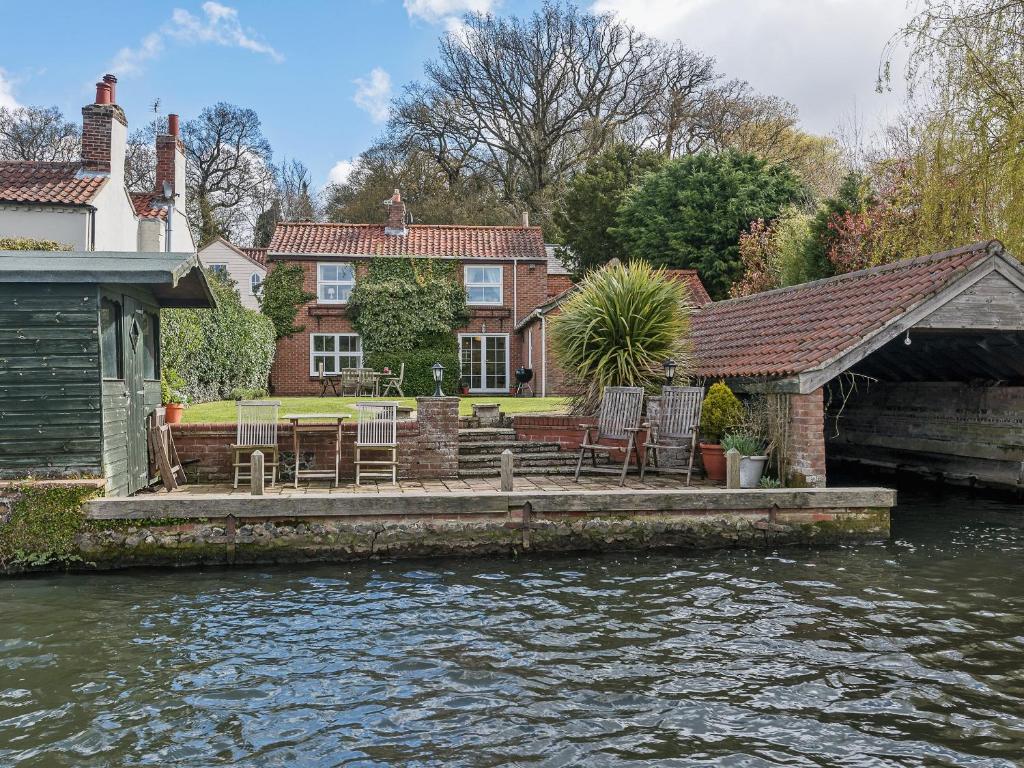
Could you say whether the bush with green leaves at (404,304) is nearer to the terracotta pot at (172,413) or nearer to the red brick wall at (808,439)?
the terracotta pot at (172,413)

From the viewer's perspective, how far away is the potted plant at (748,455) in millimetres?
10109

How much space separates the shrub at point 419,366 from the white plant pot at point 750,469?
615 inches

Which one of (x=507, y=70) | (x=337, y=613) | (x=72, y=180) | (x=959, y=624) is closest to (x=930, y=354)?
(x=959, y=624)

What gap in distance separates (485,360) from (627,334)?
48.5 ft

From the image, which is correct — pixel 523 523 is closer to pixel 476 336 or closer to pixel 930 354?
pixel 930 354

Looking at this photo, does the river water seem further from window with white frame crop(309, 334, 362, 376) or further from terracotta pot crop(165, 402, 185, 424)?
window with white frame crop(309, 334, 362, 376)

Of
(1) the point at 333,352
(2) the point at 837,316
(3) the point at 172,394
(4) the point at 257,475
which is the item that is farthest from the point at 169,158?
(2) the point at 837,316

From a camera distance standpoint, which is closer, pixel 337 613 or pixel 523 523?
pixel 337 613

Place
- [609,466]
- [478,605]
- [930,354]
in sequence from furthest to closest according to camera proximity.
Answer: [930,354] → [609,466] → [478,605]

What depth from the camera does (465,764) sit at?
4.45 m

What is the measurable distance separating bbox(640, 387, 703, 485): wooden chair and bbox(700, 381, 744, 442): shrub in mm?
248

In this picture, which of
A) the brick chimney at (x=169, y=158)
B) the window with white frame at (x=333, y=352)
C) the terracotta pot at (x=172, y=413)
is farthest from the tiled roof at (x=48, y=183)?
the terracotta pot at (x=172, y=413)

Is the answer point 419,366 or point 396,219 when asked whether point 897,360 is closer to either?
point 419,366

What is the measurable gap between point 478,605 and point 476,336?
20.1 metres
